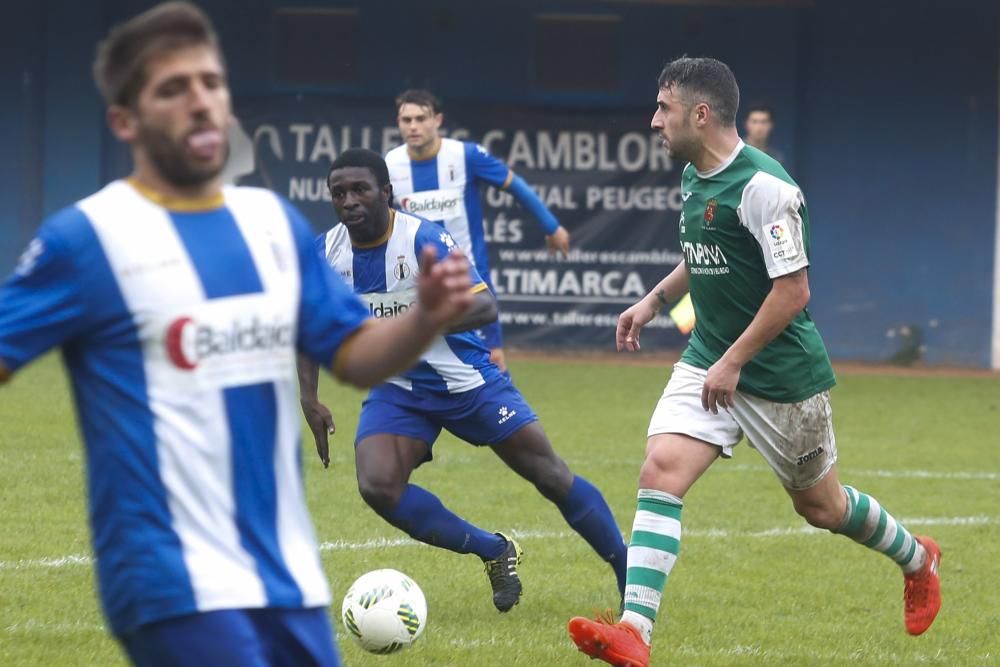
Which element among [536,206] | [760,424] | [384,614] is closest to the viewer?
[384,614]

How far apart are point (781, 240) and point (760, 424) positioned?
70 centimetres

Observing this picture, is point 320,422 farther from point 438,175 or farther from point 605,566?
point 438,175

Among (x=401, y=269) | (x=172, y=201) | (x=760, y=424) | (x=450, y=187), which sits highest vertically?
(x=172, y=201)

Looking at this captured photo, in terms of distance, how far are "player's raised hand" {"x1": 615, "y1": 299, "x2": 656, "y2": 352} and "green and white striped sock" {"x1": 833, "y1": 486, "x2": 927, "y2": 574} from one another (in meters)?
0.96

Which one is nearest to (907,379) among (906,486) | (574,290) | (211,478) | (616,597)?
(574,290)

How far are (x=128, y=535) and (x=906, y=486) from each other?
7821mm

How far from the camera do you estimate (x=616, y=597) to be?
6.97 metres

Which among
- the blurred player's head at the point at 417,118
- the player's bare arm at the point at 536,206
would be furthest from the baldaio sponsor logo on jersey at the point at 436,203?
the player's bare arm at the point at 536,206

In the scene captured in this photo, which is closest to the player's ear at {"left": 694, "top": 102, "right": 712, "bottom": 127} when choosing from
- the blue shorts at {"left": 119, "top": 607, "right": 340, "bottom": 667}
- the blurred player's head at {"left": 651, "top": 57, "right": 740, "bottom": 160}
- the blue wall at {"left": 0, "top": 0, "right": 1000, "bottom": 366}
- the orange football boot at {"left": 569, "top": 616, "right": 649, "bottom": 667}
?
the blurred player's head at {"left": 651, "top": 57, "right": 740, "bottom": 160}

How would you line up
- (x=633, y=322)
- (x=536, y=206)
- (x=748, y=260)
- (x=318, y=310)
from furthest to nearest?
(x=536, y=206) < (x=633, y=322) < (x=748, y=260) < (x=318, y=310)

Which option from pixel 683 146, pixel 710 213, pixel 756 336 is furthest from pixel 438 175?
pixel 756 336

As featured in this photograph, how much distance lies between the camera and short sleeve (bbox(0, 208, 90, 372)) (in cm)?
298

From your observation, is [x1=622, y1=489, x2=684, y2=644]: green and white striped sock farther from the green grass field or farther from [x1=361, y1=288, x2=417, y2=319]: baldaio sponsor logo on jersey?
[x1=361, y1=288, x2=417, y2=319]: baldaio sponsor logo on jersey

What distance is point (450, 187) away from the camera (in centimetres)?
1083
